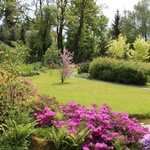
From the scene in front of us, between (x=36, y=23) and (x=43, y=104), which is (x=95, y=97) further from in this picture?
(x=36, y=23)

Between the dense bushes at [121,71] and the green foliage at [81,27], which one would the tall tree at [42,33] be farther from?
the dense bushes at [121,71]

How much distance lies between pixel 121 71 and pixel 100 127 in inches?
534

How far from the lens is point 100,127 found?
5145 millimetres

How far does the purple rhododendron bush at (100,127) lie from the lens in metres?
4.93

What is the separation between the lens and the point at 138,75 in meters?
17.6

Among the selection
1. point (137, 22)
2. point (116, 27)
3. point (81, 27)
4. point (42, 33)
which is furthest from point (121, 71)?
point (137, 22)

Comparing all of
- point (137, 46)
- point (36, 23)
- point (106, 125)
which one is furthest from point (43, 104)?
point (36, 23)

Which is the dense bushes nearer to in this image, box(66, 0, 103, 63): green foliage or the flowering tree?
the flowering tree

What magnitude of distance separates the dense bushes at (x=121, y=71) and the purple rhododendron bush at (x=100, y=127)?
12258 mm

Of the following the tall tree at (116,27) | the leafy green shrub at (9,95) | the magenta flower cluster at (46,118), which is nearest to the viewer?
the magenta flower cluster at (46,118)

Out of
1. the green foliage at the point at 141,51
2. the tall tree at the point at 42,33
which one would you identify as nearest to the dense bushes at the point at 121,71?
the green foliage at the point at 141,51

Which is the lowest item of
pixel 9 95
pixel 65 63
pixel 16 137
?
pixel 16 137

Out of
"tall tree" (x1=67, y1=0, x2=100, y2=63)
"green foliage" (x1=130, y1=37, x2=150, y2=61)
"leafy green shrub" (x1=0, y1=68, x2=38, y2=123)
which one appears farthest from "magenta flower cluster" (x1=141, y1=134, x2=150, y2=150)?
"tall tree" (x1=67, y1=0, x2=100, y2=63)

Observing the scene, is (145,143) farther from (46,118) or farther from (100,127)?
(46,118)
